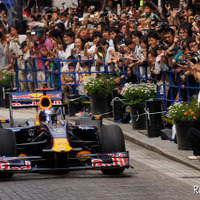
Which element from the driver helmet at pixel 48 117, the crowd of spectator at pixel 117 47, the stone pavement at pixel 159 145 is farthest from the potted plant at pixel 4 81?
the driver helmet at pixel 48 117

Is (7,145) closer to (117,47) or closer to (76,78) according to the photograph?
(117,47)

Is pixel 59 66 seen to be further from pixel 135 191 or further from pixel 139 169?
pixel 135 191

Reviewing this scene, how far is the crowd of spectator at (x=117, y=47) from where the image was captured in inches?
653

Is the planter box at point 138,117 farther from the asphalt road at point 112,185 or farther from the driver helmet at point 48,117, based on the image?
the driver helmet at point 48,117

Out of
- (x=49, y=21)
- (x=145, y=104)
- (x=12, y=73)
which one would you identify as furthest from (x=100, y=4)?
(x=145, y=104)

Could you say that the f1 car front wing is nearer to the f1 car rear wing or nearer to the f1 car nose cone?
the f1 car nose cone

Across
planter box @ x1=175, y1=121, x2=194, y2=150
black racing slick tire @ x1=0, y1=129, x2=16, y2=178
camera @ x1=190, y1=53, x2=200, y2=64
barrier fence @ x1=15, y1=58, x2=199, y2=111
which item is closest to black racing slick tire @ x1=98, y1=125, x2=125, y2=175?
black racing slick tire @ x1=0, y1=129, x2=16, y2=178

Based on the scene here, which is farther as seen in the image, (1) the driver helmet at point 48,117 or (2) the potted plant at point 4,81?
(2) the potted plant at point 4,81

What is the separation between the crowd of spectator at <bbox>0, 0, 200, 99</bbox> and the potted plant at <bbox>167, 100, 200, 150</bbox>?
611 mm

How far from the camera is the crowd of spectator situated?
54.4ft

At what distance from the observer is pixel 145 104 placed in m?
17.3

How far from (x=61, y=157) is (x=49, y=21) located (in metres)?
19.5

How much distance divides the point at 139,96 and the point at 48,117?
531cm

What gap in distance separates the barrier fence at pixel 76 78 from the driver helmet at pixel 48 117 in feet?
4.56
